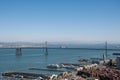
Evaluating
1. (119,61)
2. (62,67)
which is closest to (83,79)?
(119,61)

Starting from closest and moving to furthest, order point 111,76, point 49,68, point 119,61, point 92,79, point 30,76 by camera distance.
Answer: point 92,79 → point 111,76 → point 30,76 → point 119,61 → point 49,68

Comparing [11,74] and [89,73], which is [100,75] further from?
[11,74]

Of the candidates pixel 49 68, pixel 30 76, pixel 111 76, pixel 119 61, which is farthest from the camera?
pixel 49 68

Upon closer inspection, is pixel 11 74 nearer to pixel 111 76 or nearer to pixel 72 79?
pixel 72 79

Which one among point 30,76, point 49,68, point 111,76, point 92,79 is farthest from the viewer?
point 49,68

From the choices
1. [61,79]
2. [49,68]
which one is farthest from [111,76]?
[49,68]

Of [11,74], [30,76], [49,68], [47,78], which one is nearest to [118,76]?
[47,78]

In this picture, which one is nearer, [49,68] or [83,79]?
[83,79]

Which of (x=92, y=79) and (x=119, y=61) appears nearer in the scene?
(x=92, y=79)

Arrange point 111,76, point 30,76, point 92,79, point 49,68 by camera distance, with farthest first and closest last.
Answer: point 49,68 → point 30,76 → point 111,76 → point 92,79
